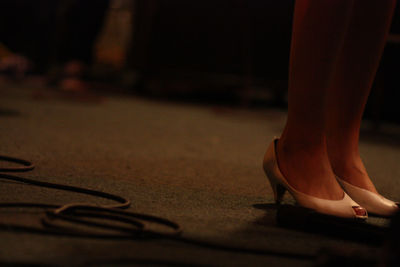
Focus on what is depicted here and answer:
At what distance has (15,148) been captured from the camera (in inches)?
43.4

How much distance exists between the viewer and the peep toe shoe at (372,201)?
Answer: 792 mm

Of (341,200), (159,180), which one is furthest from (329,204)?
(159,180)

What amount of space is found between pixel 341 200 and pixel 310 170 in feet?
0.20

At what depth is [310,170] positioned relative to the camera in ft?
2.50

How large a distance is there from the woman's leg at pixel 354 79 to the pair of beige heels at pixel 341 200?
30mm

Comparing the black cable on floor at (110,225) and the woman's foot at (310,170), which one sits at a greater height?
the woman's foot at (310,170)

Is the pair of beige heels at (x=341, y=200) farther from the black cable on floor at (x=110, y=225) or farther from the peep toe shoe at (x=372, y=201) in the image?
the black cable on floor at (x=110, y=225)

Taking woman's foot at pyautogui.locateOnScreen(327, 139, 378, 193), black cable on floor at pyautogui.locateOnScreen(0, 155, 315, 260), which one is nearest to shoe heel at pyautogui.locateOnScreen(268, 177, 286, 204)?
woman's foot at pyautogui.locateOnScreen(327, 139, 378, 193)

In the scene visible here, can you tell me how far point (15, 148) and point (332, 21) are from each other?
722 mm

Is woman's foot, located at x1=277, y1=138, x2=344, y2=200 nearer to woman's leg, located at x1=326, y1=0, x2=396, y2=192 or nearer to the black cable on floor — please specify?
woman's leg, located at x1=326, y1=0, x2=396, y2=192

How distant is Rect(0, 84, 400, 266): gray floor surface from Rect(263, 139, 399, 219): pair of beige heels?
5 centimetres

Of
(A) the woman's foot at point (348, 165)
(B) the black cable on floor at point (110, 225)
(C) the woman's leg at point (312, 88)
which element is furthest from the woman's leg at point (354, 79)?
(B) the black cable on floor at point (110, 225)

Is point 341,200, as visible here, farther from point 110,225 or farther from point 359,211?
point 110,225

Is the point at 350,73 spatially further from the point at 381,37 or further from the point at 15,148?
the point at 15,148
